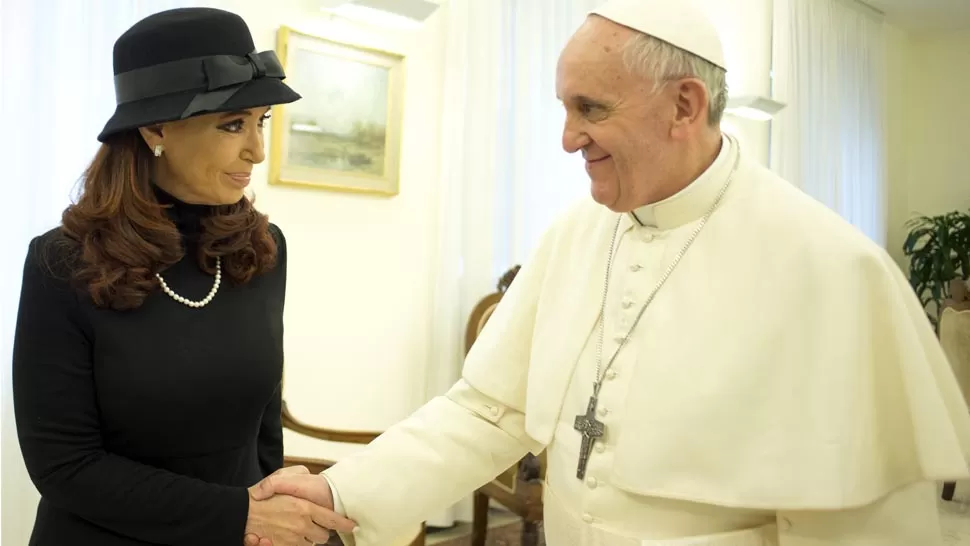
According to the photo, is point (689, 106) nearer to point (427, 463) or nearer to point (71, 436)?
point (427, 463)

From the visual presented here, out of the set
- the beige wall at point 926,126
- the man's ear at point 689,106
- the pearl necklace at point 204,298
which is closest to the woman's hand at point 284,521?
the pearl necklace at point 204,298

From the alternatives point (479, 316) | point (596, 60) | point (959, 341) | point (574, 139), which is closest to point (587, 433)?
point (574, 139)

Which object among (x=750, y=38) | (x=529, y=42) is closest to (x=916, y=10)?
(x=750, y=38)

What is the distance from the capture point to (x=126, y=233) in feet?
4.61

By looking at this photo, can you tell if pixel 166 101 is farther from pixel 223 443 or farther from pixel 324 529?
pixel 324 529

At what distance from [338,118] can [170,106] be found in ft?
6.72

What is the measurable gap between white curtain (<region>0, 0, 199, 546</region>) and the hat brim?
51.6 inches

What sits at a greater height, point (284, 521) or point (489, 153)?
point (489, 153)

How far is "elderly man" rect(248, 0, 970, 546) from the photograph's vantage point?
1.17m

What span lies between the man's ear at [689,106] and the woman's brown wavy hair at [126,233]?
2.90ft

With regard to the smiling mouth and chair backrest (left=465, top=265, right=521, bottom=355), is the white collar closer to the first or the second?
the smiling mouth

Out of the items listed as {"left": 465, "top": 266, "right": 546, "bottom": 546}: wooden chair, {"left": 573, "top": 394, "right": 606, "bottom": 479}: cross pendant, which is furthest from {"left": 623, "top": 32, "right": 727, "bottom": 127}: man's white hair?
{"left": 465, "top": 266, "right": 546, "bottom": 546}: wooden chair

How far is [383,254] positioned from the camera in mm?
3648

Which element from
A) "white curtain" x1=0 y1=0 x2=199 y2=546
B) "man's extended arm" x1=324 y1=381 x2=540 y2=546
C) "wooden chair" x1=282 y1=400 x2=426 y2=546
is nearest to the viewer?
"man's extended arm" x1=324 y1=381 x2=540 y2=546
